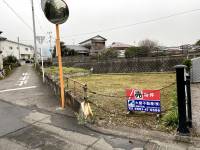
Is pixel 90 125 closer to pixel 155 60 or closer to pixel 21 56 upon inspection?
pixel 155 60

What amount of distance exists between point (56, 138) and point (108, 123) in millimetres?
1212

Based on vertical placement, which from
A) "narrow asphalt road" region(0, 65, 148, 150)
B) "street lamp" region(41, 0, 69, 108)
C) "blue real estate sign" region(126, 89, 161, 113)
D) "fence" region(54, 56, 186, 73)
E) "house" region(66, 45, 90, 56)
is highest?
"house" region(66, 45, 90, 56)

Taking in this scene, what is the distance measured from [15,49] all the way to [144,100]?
60369 millimetres

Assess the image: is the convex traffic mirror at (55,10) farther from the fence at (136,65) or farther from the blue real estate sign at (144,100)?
the fence at (136,65)

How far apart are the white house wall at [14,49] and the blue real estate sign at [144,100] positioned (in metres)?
47.3

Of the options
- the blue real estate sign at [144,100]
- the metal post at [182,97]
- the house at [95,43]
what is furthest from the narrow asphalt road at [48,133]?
the house at [95,43]

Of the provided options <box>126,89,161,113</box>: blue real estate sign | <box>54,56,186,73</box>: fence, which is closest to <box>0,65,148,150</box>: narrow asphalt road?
<box>126,89,161,113</box>: blue real estate sign

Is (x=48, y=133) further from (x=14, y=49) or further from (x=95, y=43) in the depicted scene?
(x=14, y=49)

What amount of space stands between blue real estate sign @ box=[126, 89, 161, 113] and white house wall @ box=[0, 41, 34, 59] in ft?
155

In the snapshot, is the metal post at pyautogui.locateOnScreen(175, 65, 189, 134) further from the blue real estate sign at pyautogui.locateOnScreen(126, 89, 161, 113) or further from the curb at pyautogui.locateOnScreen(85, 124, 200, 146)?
the blue real estate sign at pyautogui.locateOnScreen(126, 89, 161, 113)

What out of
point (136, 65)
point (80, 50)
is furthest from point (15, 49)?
point (136, 65)

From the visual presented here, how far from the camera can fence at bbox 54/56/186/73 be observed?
19.7 meters


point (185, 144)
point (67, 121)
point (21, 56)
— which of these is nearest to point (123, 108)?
point (67, 121)

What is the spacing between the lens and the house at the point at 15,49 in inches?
2146
